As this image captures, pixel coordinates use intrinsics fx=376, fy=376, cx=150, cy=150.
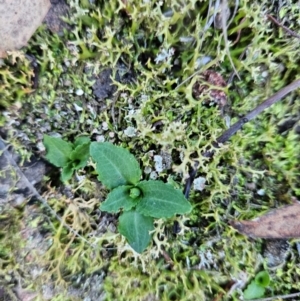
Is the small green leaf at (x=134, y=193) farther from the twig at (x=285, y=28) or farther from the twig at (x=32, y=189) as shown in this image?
the twig at (x=285, y=28)

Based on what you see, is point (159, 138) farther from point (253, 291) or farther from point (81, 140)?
point (253, 291)

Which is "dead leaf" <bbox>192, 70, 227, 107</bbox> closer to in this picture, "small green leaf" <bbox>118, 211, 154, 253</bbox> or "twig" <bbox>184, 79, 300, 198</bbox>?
"twig" <bbox>184, 79, 300, 198</bbox>

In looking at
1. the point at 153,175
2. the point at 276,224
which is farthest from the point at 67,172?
the point at 276,224

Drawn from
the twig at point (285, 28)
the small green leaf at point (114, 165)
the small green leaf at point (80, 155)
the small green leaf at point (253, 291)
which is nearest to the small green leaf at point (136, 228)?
the small green leaf at point (114, 165)

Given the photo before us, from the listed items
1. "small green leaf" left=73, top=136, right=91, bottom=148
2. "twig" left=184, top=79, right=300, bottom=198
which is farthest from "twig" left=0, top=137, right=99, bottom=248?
"twig" left=184, top=79, right=300, bottom=198

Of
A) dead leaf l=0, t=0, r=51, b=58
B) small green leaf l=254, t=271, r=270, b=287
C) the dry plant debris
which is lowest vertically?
small green leaf l=254, t=271, r=270, b=287

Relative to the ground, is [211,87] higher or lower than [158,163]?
higher
